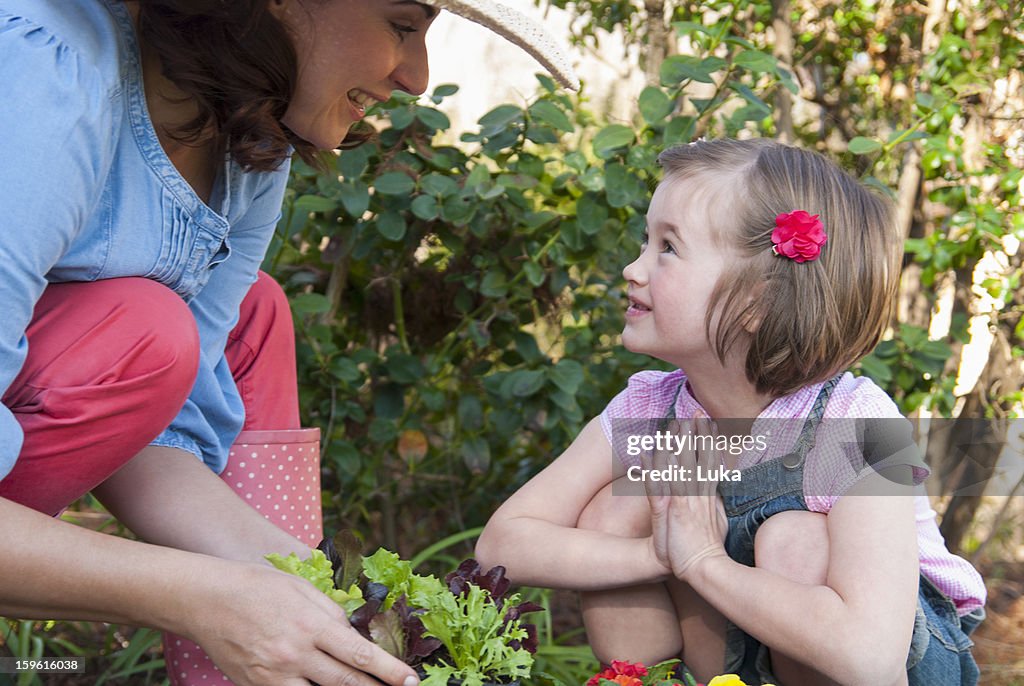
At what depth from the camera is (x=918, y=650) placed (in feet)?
5.18

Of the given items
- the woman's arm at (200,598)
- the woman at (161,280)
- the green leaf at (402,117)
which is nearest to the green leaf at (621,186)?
the green leaf at (402,117)

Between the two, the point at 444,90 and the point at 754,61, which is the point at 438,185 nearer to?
the point at 444,90

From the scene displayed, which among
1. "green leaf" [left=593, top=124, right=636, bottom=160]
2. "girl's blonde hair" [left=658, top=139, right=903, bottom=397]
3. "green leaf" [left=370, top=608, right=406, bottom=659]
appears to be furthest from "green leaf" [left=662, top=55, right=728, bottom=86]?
"green leaf" [left=370, top=608, right=406, bottom=659]

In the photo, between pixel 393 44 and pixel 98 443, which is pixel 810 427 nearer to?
pixel 393 44

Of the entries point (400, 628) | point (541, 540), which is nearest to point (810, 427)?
point (541, 540)

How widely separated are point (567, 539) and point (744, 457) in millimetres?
308

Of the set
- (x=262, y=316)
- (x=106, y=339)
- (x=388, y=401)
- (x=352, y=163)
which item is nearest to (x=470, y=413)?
(x=388, y=401)

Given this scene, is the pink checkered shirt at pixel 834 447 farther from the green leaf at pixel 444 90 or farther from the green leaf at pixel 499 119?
the green leaf at pixel 444 90

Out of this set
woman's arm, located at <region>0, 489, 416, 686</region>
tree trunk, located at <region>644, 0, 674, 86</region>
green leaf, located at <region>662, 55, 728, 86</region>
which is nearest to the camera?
woman's arm, located at <region>0, 489, 416, 686</region>

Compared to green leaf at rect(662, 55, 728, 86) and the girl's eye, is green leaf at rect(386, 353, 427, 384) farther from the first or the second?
the girl's eye

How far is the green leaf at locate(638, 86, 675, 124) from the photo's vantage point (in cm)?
219

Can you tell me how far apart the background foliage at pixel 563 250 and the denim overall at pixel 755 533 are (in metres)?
0.66

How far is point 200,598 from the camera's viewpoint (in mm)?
1207

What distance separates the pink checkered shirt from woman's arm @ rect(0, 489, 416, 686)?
70cm
